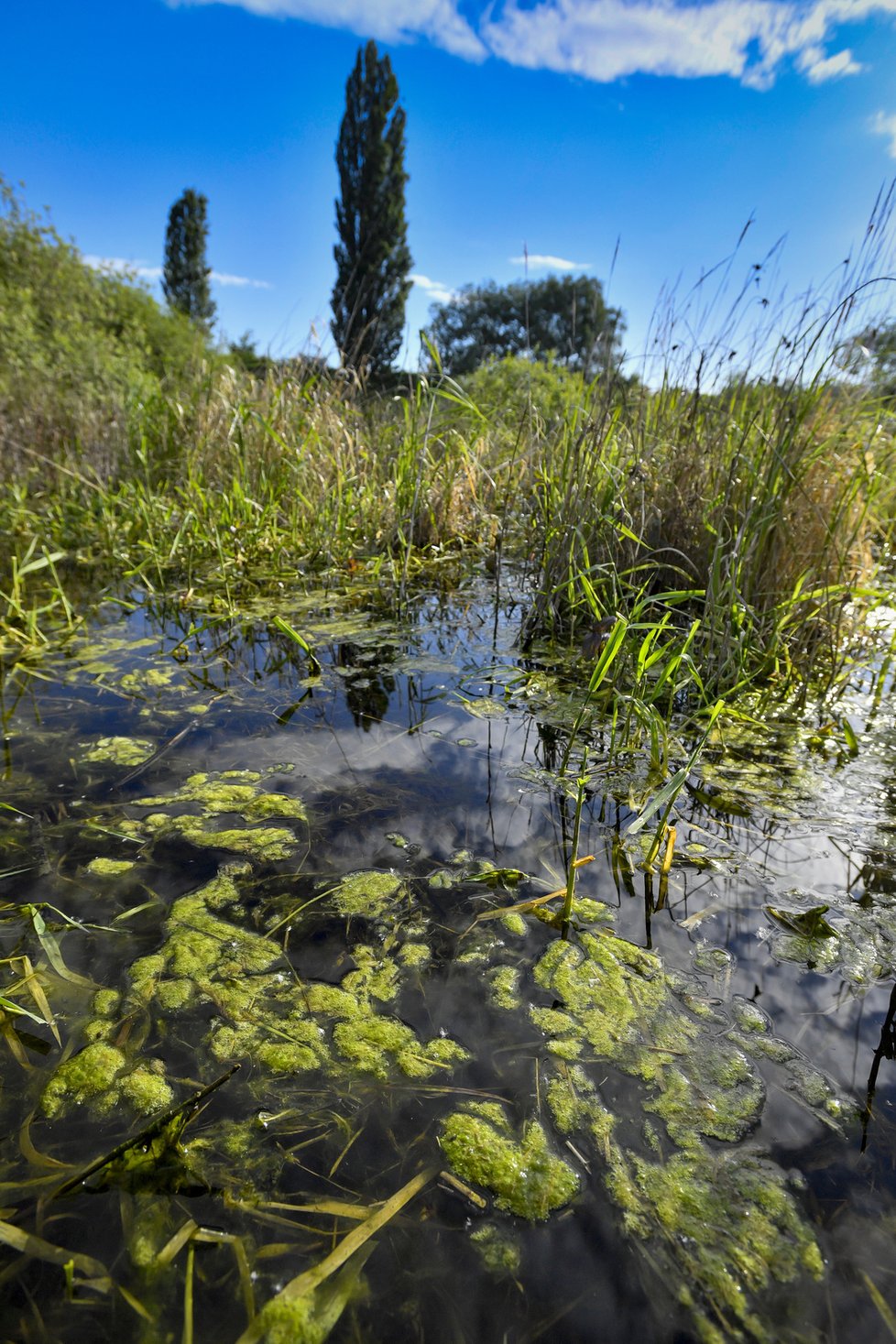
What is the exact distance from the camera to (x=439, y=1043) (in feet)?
2.67

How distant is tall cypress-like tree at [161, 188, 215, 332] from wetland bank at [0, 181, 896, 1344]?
21850mm

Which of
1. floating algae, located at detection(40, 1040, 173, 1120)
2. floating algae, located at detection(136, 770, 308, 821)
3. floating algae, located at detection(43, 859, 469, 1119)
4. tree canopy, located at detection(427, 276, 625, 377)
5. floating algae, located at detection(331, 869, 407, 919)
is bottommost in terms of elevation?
floating algae, located at detection(40, 1040, 173, 1120)

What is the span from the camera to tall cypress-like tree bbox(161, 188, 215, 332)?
20234 millimetres

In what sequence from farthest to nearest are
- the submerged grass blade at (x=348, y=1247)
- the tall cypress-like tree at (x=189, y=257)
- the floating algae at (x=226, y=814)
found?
the tall cypress-like tree at (x=189, y=257) → the floating algae at (x=226, y=814) → the submerged grass blade at (x=348, y=1247)

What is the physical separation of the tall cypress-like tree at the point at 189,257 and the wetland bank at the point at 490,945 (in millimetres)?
21850

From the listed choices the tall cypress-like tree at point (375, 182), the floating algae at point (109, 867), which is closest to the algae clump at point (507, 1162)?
the floating algae at point (109, 867)

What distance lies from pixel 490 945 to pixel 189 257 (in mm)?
25230

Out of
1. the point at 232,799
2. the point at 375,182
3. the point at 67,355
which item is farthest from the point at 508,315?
the point at 232,799

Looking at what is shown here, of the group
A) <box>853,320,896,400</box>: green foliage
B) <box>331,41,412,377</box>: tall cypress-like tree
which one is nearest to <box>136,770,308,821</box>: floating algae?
<box>853,320,896,400</box>: green foliage

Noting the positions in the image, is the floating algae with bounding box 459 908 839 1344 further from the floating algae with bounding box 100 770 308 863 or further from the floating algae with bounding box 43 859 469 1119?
the floating algae with bounding box 100 770 308 863

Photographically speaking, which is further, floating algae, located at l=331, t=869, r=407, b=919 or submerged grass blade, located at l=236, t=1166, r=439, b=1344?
floating algae, located at l=331, t=869, r=407, b=919

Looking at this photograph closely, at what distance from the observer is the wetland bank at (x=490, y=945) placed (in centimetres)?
60

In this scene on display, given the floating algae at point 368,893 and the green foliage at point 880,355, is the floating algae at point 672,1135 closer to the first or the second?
the floating algae at point 368,893

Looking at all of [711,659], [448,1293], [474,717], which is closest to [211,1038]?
[448,1293]
